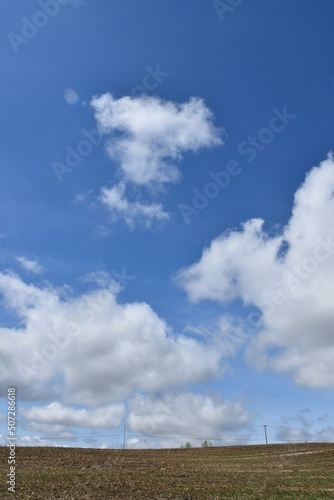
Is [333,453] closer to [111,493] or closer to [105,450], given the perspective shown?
[105,450]

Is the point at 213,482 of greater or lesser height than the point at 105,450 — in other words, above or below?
below

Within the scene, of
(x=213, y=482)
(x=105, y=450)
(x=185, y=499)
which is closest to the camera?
(x=185, y=499)

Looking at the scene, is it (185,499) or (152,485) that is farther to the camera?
(152,485)

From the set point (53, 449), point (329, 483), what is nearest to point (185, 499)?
point (329, 483)

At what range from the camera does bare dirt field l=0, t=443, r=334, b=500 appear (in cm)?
2764

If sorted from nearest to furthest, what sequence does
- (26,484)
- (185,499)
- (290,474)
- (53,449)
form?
(185,499) → (26,484) → (290,474) → (53,449)

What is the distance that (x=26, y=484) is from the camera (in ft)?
97.3

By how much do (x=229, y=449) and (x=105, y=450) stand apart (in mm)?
18792

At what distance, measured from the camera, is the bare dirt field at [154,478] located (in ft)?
90.7

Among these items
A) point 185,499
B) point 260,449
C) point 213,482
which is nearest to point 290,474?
point 213,482

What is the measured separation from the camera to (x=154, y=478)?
3484cm

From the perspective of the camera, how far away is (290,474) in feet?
129

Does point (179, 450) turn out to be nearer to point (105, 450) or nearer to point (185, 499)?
point (105, 450)

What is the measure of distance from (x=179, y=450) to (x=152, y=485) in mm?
36363
